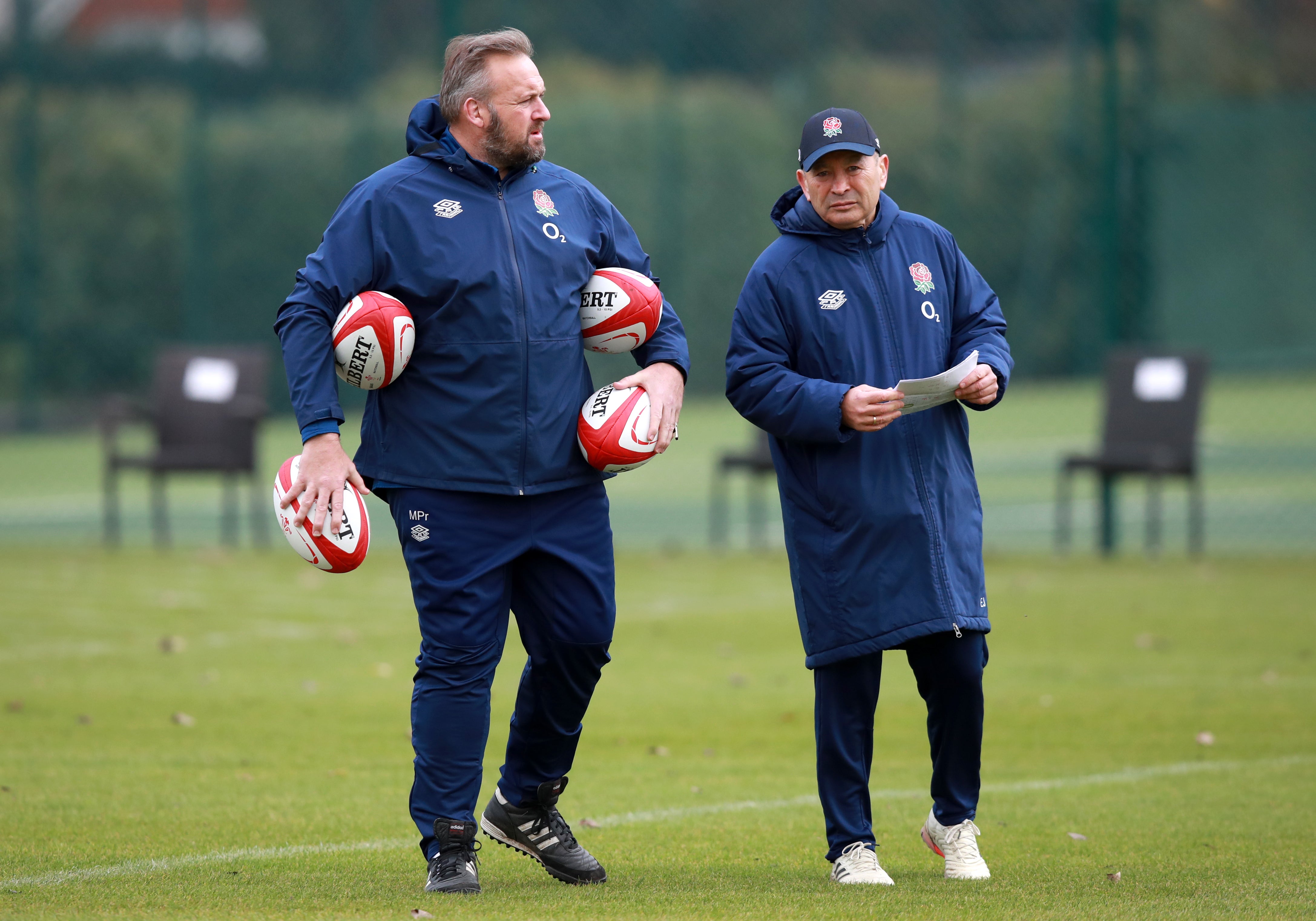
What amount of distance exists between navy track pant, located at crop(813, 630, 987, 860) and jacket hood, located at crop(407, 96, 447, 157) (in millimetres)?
1667

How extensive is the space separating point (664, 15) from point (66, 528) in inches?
264

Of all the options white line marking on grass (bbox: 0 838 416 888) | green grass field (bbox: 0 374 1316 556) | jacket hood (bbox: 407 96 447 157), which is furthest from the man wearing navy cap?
green grass field (bbox: 0 374 1316 556)

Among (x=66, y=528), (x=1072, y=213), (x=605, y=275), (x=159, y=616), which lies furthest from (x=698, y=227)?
(x=605, y=275)

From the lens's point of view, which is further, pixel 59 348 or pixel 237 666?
pixel 59 348

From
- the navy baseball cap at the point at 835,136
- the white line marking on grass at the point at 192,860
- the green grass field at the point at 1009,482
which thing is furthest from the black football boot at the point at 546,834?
the green grass field at the point at 1009,482

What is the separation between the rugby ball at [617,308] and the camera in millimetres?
4707

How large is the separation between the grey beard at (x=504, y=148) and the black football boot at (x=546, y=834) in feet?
5.21

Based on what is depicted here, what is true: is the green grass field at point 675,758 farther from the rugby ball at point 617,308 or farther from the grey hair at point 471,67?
the grey hair at point 471,67

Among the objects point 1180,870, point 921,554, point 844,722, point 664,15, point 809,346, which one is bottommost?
point 1180,870

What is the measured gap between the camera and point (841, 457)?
4.64 m

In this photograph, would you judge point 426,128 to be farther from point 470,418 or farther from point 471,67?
point 470,418

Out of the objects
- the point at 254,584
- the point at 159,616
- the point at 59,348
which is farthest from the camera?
the point at 59,348

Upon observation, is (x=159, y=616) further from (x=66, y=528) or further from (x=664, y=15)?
(x=664, y=15)

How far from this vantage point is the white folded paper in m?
4.43
